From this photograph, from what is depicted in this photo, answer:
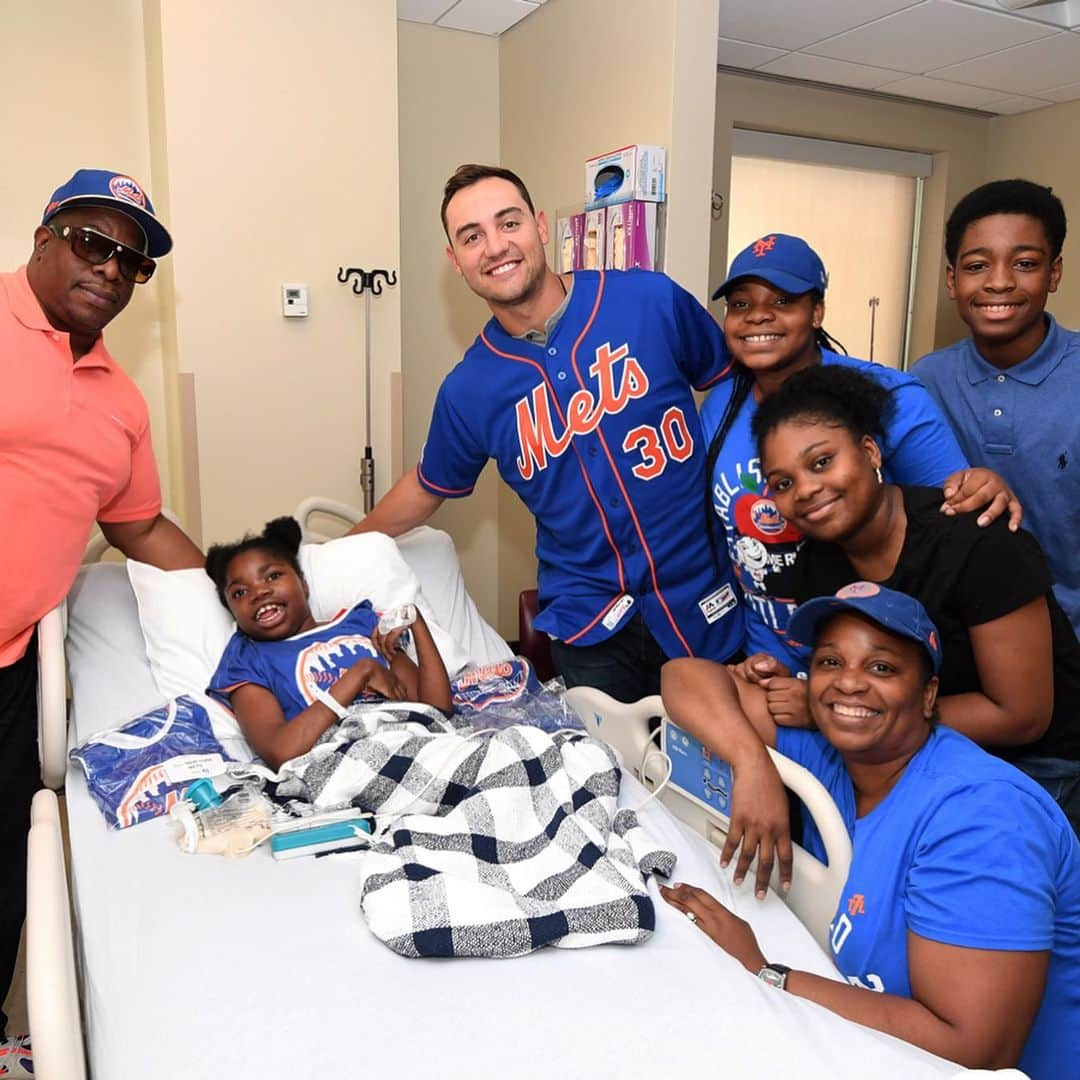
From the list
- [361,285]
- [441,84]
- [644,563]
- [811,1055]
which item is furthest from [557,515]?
[441,84]

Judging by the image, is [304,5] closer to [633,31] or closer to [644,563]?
[633,31]

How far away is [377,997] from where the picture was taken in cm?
125

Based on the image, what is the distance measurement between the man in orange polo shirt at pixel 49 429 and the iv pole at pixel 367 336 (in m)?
1.17

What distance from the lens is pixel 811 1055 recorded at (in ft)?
3.79

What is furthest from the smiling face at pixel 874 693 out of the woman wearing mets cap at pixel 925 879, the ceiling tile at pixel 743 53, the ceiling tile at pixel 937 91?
the ceiling tile at pixel 937 91

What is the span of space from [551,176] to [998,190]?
2175mm

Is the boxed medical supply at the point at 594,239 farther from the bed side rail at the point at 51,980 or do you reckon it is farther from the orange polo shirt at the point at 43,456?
the bed side rail at the point at 51,980

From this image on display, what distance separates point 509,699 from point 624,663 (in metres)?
0.31

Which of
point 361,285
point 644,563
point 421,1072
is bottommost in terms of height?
point 421,1072

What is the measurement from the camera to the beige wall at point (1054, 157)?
16.9ft

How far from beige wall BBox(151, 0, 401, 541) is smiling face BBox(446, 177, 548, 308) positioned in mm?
1239

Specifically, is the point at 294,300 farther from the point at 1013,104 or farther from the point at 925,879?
the point at 1013,104

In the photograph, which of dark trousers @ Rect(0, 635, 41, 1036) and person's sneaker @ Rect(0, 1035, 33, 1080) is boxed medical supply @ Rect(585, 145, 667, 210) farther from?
person's sneaker @ Rect(0, 1035, 33, 1080)

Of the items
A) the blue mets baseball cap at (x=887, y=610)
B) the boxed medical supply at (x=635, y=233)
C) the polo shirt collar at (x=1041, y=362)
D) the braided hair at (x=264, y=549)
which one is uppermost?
the boxed medical supply at (x=635, y=233)
